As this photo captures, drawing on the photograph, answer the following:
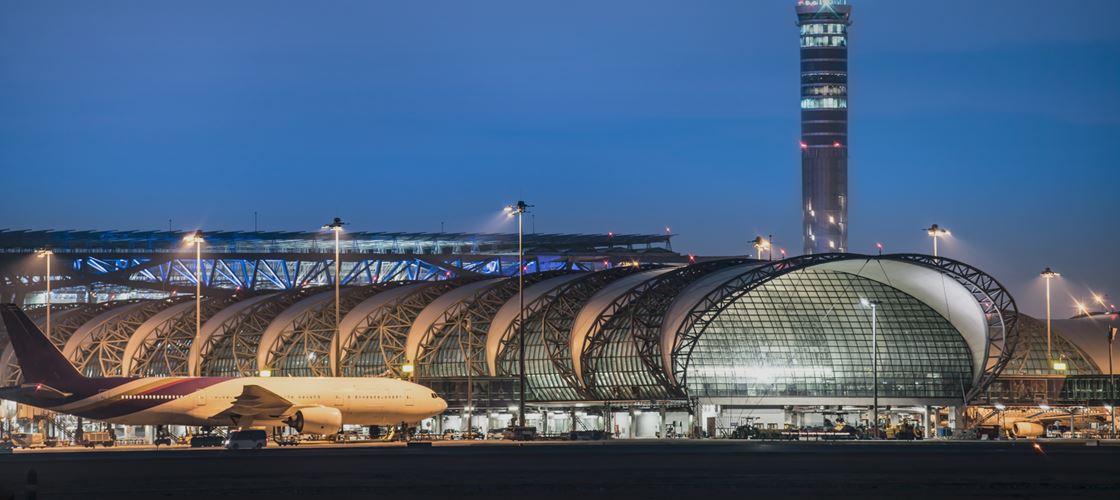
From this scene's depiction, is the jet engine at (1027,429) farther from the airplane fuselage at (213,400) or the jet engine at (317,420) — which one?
the jet engine at (317,420)

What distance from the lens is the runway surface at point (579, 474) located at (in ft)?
150

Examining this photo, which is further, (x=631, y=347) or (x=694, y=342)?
(x=631, y=347)

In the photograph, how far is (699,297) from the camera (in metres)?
125

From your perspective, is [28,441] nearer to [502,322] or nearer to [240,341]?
[240,341]

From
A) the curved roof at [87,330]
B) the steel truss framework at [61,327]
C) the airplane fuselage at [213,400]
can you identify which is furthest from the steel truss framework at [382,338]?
the steel truss framework at [61,327]

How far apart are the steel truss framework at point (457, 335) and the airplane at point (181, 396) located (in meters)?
33.0

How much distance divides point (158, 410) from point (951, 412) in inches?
2685

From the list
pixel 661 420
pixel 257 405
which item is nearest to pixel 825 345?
pixel 661 420

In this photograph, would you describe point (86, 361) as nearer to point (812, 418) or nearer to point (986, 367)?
point (812, 418)

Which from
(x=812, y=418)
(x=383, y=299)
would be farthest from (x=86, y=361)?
(x=812, y=418)

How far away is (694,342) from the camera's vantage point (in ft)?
411

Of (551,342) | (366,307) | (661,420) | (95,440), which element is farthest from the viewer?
(366,307)

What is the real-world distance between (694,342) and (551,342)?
534 inches

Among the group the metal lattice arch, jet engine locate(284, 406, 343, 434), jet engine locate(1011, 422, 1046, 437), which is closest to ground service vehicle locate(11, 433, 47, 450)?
the metal lattice arch
